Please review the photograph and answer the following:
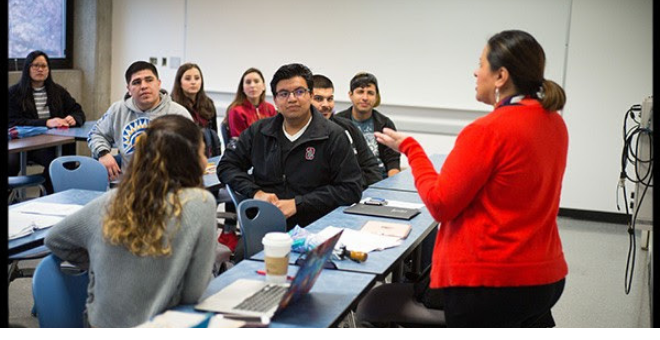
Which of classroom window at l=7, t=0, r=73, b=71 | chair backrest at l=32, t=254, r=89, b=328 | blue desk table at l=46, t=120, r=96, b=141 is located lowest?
chair backrest at l=32, t=254, r=89, b=328

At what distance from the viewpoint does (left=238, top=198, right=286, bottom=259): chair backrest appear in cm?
290

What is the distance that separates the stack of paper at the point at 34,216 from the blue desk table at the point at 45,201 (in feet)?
0.08

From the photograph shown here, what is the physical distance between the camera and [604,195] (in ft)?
20.6

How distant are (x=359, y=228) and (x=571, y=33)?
12.6 ft

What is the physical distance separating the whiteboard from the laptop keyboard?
14.7ft

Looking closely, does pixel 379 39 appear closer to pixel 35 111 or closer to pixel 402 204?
pixel 35 111

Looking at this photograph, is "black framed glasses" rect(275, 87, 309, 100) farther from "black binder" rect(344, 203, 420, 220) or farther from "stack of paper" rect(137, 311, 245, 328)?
"stack of paper" rect(137, 311, 245, 328)

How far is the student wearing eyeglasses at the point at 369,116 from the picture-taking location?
446cm

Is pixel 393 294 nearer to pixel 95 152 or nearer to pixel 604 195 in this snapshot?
pixel 95 152

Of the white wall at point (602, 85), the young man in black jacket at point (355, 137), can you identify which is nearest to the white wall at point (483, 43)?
the white wall at point (602, 85)

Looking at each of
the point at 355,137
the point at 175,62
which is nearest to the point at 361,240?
the point at 355,137

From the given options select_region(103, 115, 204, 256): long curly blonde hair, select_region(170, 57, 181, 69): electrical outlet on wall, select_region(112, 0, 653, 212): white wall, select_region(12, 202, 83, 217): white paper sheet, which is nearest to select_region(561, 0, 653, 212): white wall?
select_region(112, 0, 653, 212): white wall

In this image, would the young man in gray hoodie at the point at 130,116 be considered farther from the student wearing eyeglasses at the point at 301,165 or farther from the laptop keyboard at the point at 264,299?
the laptop keyboard at the point at 264,299

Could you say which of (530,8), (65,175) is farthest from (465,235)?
(530,8)
